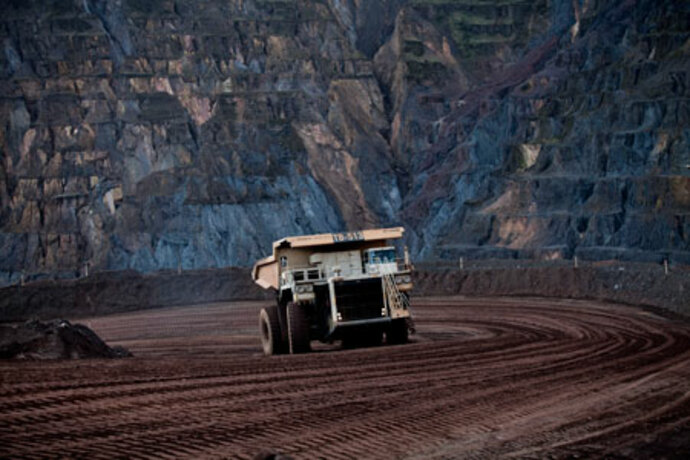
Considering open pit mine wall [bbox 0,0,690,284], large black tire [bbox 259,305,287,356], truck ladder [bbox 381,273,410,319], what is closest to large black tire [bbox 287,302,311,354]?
large black tire [bbox 259,305,287,356]

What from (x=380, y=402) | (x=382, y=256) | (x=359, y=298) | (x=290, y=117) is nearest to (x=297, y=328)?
(x=359, y=298)

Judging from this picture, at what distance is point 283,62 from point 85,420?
100423 mm

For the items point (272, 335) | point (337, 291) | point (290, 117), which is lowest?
point (272, 335)

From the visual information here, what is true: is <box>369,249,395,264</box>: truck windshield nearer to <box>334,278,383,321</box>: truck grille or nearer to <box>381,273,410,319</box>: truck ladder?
<box>381,273,410,319</box>: truck ladder

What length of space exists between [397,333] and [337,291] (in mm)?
2519

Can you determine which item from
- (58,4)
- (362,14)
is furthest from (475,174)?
(58,4)

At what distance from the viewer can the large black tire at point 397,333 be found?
91.8ft

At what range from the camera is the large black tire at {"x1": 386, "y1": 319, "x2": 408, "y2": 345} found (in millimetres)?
27994

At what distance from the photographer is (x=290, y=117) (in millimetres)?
108938

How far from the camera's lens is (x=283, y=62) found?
4473 inches

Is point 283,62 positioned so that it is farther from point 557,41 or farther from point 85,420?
point 85,420

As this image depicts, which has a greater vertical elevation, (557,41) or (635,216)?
(557,41)

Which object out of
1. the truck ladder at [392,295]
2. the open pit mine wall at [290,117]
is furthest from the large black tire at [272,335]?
the open pit mine wall at [290,117]

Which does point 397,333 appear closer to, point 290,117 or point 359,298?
point 359,298
